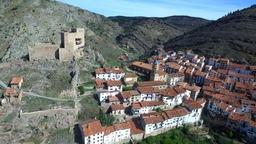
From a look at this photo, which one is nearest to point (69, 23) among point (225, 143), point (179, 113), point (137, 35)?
point (137, 35)

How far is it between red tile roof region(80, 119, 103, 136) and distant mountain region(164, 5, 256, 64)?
55.3 meters

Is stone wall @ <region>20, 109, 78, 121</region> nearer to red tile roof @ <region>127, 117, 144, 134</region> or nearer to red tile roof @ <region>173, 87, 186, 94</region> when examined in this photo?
red tile roof @ <region>127, 117, 144, 134</region>

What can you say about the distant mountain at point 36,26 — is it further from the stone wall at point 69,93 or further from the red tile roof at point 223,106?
the red tile roof at point 223,106

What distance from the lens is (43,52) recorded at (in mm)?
50719

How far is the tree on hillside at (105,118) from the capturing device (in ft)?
134

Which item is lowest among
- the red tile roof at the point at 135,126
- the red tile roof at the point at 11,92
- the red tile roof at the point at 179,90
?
the red tile roof at the point at 135,126

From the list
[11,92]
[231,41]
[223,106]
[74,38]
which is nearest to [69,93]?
[11,92]

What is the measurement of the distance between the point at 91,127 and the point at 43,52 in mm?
25797

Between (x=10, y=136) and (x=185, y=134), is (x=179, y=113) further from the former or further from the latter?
(x=10, y=136)

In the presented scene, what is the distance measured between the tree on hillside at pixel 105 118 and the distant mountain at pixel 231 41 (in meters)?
50.8

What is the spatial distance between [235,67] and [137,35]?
2710 inches

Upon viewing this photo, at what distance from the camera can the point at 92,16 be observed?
121 meters

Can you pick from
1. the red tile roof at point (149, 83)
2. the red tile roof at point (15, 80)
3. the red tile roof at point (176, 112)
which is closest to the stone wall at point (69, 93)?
the red tile roof at point (15, 80)

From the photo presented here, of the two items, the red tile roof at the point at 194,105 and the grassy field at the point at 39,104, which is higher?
the grassy field at the point at 39,104
